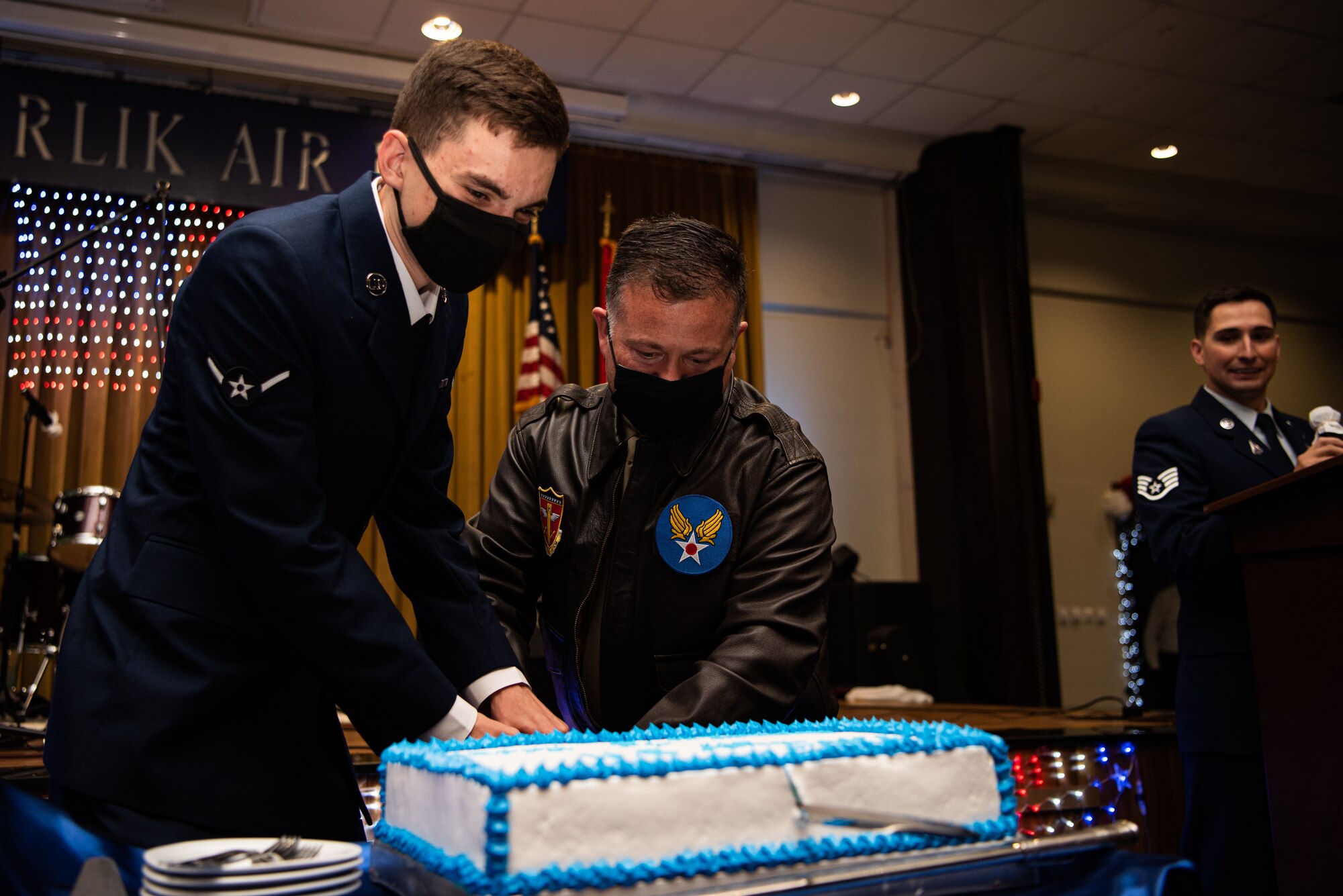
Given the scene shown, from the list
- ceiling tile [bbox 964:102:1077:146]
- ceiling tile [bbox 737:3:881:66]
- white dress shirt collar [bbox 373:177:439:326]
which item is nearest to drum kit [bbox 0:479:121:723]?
white dress shirt collar [bbox 373:177:439:326]

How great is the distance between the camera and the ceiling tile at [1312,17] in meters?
5.52

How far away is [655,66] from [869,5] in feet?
4.07

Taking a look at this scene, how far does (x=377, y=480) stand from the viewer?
1328 mm

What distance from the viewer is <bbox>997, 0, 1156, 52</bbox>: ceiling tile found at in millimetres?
5414

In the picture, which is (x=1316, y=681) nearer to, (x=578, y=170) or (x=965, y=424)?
(x=965, y=424)

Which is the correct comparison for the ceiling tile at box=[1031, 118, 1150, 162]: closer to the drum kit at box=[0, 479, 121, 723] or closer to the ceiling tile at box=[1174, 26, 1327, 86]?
the ceiling tile at box=[1174, 26, 1327, 86]

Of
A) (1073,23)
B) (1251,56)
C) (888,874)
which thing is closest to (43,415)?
(888,874)

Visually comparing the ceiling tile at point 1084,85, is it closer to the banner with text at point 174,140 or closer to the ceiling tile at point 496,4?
the ceiling tile at point 496,4

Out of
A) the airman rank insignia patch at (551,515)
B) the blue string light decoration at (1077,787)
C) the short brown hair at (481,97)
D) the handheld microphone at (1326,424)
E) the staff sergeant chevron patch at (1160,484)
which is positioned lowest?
the blue string light decoration at (1077,787)

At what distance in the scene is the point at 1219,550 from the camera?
244 centimetres

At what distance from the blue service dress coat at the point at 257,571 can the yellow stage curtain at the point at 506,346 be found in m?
3.83

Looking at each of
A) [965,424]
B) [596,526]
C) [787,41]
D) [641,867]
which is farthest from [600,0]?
[641,867]

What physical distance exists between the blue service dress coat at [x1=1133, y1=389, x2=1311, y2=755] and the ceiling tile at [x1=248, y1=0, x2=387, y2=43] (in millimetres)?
4257

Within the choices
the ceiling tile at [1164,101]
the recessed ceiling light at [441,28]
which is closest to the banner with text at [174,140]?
the recessed ceiling light at [441,28]
